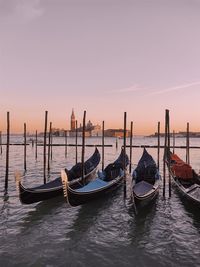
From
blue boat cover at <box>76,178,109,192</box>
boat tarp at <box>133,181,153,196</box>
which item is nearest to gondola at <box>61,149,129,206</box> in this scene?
blue boat cover at <box>76,178,109,192</box>

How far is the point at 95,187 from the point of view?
13344 mm

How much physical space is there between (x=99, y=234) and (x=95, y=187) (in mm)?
3591

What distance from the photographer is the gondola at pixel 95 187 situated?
11.3m

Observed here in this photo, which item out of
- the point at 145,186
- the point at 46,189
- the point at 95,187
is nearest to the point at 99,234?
the point at 95,187

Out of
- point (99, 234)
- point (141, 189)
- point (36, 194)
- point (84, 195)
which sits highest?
point (141, 189)

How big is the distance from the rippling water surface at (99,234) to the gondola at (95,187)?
0.58 m

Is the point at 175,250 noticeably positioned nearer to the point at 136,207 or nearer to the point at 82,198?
the point at 136,207

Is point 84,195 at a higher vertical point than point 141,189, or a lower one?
lower

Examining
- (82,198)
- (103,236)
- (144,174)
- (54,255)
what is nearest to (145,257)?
(103,236)

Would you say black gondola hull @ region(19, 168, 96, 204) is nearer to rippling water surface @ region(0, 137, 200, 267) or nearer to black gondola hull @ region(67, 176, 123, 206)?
rippling water surface @ region(0, 137, 200, 267)

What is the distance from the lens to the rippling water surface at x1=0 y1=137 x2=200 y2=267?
8.07 m

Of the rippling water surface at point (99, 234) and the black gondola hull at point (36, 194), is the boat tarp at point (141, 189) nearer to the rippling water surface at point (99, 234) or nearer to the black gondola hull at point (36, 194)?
the rippling water surface at point (99, 234)

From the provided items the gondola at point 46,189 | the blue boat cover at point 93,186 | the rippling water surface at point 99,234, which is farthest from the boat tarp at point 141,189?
the gondola at point 46,189

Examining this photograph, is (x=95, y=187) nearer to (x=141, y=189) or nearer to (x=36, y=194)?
(x=141, y=189)
